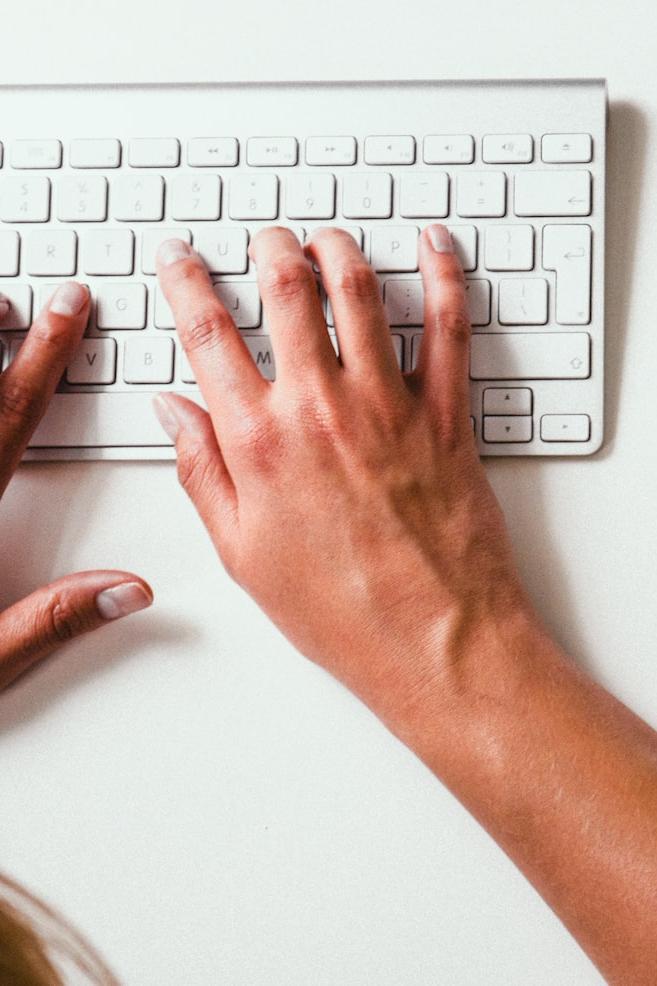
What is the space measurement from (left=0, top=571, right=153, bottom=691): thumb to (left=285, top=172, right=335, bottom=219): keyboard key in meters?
0.27

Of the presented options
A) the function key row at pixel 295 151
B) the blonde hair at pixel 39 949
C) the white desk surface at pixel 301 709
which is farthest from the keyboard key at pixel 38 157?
the blonde hair at pixel 39 949

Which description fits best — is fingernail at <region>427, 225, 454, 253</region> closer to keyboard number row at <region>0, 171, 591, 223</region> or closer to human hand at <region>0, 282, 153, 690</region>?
keyboard number row at <region>0, 171, 591, 223</region>

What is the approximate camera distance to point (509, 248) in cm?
58

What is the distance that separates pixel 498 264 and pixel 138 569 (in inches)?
12.4

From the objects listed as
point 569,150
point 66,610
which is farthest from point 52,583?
point 569,150

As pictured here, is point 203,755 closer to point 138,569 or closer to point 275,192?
point 138,569

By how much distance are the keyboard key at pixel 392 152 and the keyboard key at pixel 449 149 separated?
1cm

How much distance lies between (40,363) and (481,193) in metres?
0.31

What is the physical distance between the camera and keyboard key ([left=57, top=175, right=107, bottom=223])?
592 millimetres

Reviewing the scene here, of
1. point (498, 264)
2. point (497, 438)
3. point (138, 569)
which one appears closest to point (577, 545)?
point (497, 438)

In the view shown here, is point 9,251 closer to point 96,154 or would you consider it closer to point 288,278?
point 96,154

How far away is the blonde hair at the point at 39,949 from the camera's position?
358mm

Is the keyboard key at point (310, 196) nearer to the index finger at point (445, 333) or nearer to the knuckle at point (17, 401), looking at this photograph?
the index finger at point (445, 333)

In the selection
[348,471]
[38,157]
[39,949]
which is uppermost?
[38,157]
